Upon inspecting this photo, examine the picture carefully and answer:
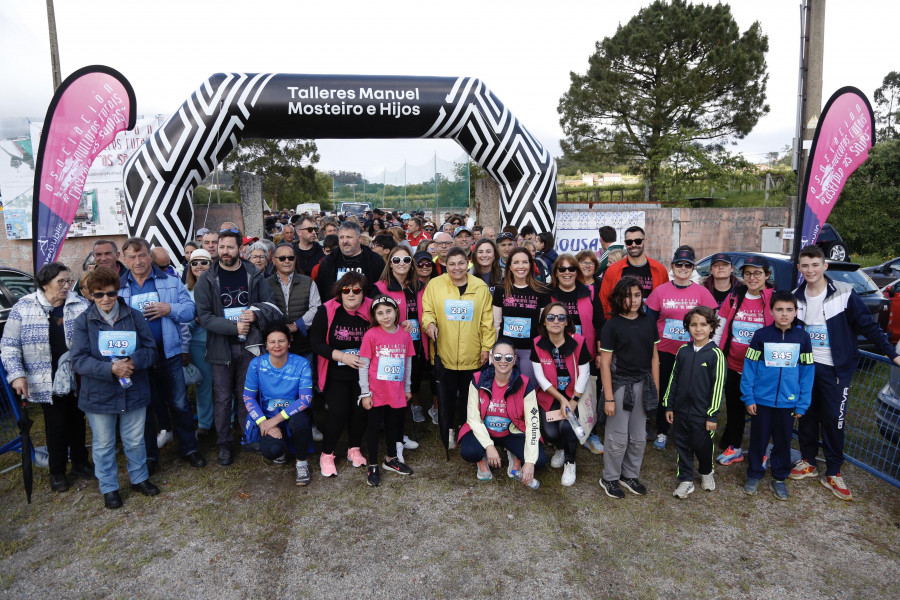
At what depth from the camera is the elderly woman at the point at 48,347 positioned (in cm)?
378

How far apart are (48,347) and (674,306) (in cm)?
488

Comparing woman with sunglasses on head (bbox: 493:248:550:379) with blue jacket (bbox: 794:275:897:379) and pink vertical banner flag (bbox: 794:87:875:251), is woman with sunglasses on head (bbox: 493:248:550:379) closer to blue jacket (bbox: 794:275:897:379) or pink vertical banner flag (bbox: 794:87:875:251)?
blue jacket (bbox: 794:275:897:379)

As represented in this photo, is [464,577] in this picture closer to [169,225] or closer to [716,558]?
[716,558]

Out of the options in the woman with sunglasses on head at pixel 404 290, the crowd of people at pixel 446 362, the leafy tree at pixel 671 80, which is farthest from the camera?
the leafy tree at pixel 671 80

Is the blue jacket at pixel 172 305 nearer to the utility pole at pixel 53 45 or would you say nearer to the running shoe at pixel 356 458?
the running shoe at pixel 356 458

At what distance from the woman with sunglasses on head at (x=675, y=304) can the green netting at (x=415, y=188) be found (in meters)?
10.9

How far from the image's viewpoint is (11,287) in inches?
239

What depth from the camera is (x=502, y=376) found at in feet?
13.3

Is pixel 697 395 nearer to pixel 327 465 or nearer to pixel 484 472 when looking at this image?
pixel 484 472

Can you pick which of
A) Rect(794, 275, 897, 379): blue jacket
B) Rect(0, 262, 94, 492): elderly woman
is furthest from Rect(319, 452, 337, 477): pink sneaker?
Rect(794, 275, 897, 379): blue jacket

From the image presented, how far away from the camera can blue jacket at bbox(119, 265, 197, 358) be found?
14.2ft

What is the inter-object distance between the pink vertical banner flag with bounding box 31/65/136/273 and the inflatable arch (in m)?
1.78

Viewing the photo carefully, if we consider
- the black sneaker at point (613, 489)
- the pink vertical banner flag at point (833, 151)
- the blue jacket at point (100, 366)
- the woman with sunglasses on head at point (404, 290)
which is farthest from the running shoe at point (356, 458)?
the pink vertical banner flag at point (833, 151)

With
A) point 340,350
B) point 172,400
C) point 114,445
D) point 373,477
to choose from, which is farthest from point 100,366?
point 373,477
